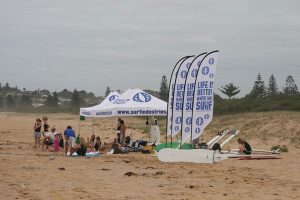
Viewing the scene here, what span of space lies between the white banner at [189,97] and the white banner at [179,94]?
0.33m

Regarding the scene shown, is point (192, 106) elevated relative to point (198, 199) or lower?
elevated

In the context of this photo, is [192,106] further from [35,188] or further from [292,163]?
[35,188]

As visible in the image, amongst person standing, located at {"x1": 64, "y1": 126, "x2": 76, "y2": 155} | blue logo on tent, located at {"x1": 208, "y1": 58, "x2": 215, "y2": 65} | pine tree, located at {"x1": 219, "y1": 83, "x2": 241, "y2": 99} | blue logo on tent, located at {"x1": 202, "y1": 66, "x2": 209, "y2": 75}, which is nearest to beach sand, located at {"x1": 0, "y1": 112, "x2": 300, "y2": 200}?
person standing, located at {"x1": 64, "y1": 126, "x2": 76, "y2": 155}

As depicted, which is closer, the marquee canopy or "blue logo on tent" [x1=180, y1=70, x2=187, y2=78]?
"blue logo on tent" [x1=180, y1=70, x2=187, y2=78]

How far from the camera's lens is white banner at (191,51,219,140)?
54.7 ft

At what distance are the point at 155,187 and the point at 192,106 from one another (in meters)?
6.08

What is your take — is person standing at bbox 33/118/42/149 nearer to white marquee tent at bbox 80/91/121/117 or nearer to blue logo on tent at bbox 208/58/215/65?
white marquee tent at bbox 80/91/121/117

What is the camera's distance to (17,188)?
34.8 feet

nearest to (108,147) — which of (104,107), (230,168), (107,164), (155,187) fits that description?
(104,107)

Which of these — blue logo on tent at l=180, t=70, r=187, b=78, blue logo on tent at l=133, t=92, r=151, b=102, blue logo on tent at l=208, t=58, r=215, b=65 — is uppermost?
blue logo on tent at l=208, t=58, r=215, b=65

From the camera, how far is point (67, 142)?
19.5 meters

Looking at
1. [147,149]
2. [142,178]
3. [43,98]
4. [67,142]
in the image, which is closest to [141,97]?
[147,149]

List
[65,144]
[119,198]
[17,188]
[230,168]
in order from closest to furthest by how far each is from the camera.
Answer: [119,198] → [17,188] → [230,168] → [65,144]

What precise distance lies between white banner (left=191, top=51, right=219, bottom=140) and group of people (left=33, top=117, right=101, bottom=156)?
451 centimetres
